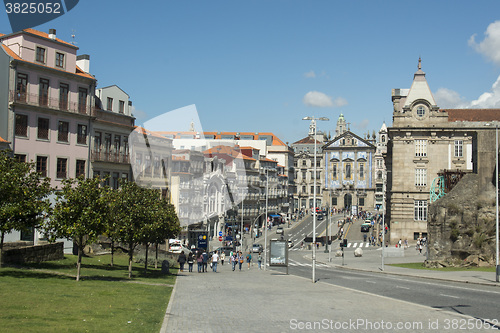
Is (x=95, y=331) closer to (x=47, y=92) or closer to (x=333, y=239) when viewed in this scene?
(x=47, y=92)

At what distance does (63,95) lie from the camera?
143 feet

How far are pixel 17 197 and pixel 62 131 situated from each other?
2036 cm

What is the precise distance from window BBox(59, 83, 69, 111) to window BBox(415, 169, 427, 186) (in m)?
50.3

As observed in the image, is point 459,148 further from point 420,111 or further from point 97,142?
point 97,142

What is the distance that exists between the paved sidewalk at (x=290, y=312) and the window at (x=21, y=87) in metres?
22.9

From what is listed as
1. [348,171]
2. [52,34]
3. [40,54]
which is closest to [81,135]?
[40,54]

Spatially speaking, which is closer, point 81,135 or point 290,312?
point 290,312

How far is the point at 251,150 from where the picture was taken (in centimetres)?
11700

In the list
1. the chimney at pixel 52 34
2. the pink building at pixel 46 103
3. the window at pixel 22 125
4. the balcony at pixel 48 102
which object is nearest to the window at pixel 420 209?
the pink building at pixel 46 103

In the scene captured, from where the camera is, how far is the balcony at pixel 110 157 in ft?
153

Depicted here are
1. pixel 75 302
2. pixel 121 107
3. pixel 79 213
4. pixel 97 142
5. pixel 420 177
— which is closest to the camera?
pixel 75 302

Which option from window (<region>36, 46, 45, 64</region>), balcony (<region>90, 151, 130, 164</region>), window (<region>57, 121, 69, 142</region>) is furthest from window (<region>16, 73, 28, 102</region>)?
balcony (<region>90, 151, 130, 164</region>)

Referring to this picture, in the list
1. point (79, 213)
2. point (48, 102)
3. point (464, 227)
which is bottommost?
point (464, 227)

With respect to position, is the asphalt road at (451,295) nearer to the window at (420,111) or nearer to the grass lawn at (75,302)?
the grass lawn at (75,302)
